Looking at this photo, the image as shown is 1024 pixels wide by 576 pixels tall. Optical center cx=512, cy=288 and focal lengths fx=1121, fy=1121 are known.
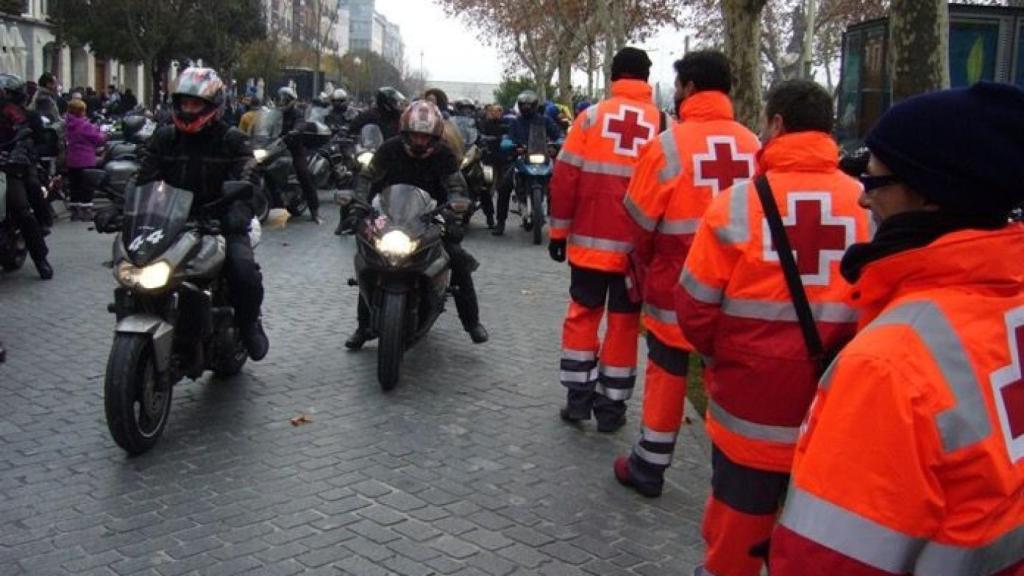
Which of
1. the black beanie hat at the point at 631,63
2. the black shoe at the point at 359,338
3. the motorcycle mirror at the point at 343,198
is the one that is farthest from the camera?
the black shoe at the point at 359,338

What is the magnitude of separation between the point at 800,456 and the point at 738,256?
1.57 metres

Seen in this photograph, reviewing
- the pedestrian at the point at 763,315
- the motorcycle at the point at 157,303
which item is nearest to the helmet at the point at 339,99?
the motorcycle at the point at 157,303

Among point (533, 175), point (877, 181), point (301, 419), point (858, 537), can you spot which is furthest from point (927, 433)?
point (533, 175)

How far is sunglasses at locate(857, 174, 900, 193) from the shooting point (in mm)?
1909

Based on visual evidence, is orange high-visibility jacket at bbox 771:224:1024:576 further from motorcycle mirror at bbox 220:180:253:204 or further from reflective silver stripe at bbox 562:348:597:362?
motorcycle mirror at bbox 220:180:253:204

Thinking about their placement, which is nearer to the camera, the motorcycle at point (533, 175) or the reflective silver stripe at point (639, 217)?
the reflective silver stripe at point (639, 217)

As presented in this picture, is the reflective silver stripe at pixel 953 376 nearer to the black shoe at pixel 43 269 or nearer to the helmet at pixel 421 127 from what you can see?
the helmet at pixel 421 127

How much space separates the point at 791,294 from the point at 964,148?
1.63m

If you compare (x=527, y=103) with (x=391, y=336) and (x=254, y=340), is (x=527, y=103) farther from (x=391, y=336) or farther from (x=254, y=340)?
(x=254, y=340)

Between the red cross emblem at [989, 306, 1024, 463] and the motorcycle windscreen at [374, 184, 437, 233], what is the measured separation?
510 centimetres

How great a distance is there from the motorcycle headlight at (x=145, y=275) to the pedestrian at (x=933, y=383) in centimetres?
411

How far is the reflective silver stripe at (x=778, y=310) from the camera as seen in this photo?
3441 mm

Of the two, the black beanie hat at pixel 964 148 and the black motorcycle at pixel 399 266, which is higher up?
the black beanie hat at pixel 964 148

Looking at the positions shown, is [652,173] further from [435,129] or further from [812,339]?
[435,129]
